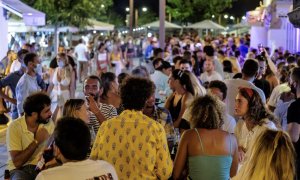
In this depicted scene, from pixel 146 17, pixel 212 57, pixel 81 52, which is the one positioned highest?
pixel 146 17

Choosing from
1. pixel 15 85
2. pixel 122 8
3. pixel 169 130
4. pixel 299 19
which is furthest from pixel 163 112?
pixel 122 8

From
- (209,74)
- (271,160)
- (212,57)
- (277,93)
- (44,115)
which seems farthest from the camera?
(212,57)

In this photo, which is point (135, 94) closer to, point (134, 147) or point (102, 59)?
point (134, 147)

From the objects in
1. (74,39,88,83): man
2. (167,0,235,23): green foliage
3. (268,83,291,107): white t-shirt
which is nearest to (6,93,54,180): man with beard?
(268,83,291,107): white t-shirt

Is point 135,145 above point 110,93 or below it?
below

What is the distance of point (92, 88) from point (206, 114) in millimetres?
2476

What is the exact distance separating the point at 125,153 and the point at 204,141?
66cm

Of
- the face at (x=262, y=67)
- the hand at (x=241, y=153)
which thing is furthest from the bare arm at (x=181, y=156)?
the face at (x=262, y=67)

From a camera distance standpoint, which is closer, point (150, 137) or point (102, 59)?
point (150, 137)

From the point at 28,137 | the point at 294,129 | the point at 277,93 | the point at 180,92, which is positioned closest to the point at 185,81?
the point at 180,92

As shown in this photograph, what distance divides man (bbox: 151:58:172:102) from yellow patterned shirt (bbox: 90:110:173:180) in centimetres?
546

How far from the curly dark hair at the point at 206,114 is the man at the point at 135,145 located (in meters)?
0.41

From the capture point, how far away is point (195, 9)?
5784cm

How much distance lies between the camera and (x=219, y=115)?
16.1 feet
